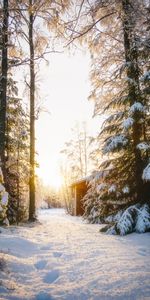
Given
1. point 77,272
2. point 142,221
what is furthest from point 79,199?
point 77,272

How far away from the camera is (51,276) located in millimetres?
5020

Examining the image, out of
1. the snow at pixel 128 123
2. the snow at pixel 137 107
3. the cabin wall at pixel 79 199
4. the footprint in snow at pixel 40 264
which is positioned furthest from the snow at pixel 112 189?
the cabin wall at pixel 79 199

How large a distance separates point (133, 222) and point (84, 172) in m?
34.0

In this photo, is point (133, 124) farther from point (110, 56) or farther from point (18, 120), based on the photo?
point (18, 120)

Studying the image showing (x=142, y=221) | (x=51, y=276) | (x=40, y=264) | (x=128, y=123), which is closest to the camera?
(x=51, y=276)

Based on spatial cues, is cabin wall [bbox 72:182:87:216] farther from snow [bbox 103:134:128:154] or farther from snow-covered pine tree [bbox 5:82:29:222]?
snow [bbox 103:134:128:154]

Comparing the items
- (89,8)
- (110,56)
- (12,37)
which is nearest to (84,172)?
(110,56)

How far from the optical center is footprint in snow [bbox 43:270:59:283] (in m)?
4.80

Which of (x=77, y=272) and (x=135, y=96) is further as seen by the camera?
(x=135, y=96)

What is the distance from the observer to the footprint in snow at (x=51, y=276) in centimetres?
480

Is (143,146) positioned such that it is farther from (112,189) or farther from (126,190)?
(112,189)

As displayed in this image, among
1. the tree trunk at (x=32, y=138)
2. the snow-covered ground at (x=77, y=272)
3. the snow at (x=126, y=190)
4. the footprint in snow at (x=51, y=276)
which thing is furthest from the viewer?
the tree trunk at (x=32, y=138)

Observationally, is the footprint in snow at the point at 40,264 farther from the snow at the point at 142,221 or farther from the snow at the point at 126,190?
the snow at the point at 126,190

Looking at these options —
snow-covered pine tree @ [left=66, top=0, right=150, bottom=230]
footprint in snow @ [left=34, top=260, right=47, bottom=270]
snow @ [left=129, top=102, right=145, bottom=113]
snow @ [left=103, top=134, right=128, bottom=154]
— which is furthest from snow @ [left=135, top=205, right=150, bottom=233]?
footprint in snow @ [left=34, top=260, right=47, bottom=270]
